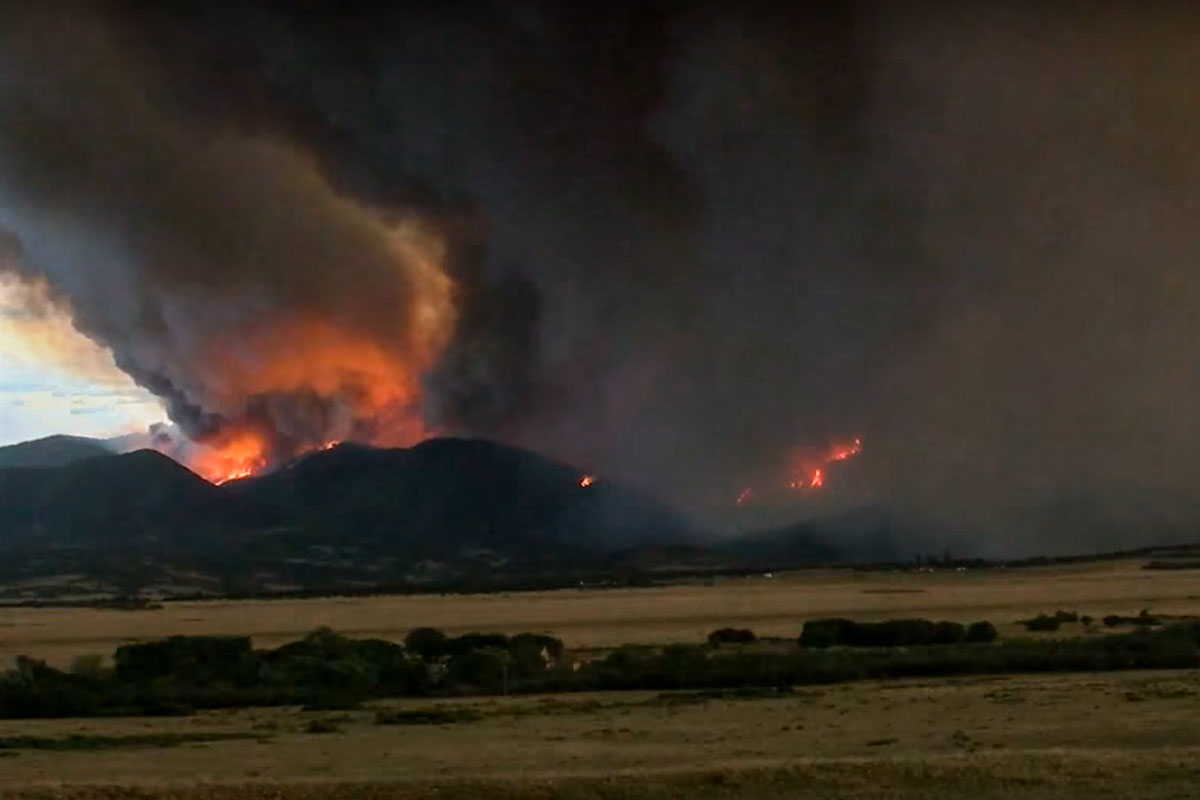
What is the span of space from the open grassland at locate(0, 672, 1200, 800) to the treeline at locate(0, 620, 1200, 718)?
107 inches

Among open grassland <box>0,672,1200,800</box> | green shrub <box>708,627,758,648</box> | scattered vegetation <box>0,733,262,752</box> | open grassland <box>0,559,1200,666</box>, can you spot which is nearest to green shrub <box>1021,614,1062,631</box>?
open grassland <box>0,559,1200,666</box>

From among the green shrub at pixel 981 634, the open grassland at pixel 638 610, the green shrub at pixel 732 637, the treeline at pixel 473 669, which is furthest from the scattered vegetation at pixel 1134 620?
the green shrub at pixel 732 637

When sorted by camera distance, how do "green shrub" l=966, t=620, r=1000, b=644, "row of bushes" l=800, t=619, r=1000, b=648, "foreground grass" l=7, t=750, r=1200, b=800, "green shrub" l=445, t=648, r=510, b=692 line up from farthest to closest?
"row of bushes" l=800, t=619, r=1000, b=648, "green shrub" l=966, t=620, r=1000, b=644, "green shrub" l=445, t=648, r=510, b=692, "foreground grass" l=7, t=750, r=1200, b=800

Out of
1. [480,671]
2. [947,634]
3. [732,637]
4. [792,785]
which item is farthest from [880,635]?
[792,785]

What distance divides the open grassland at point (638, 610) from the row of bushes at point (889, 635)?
533 cm

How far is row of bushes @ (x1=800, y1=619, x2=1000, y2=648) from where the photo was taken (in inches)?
2389

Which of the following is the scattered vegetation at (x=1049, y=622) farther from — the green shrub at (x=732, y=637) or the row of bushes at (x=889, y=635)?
the green shrub at (x=732, y=637)

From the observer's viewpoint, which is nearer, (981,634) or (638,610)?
(981,634)

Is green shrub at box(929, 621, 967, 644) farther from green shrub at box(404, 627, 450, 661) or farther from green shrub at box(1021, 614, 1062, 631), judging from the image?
green shrub at box(404, 627, 450, 661)

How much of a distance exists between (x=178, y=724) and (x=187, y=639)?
21.4m

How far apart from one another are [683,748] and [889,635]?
113 feet

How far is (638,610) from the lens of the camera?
101812mm

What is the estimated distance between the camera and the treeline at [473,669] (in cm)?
4384

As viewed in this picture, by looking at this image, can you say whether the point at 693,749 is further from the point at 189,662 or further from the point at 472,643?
the point at 472,643
